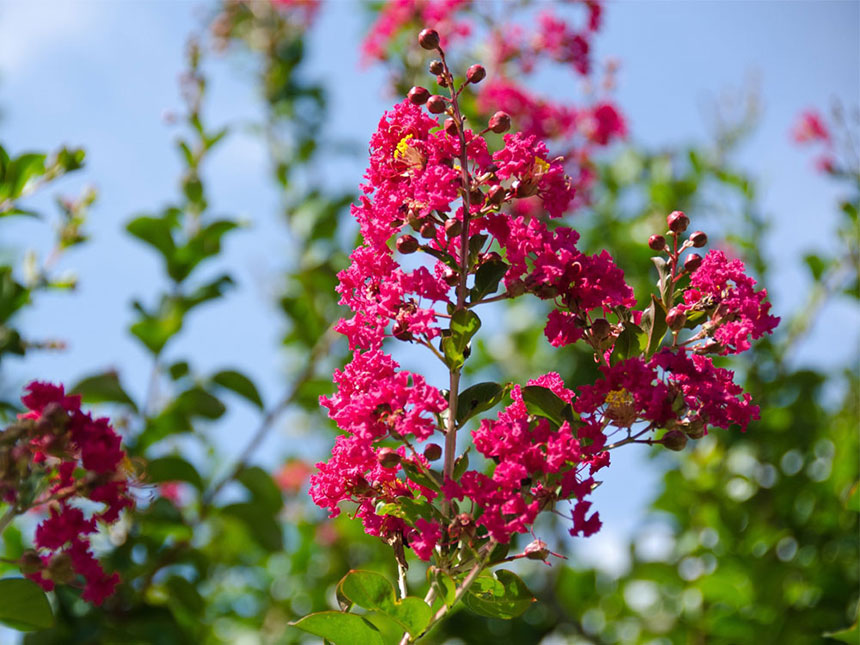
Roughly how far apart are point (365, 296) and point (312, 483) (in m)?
0.30

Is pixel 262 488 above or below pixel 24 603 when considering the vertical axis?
above

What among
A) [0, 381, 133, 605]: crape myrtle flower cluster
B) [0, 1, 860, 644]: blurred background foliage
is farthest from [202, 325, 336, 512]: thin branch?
[0, 381, 133, 605]: crape myrtle flower cluster

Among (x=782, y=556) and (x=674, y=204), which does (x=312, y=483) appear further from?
(x=674, y=204)

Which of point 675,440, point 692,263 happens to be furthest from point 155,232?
point 675,440

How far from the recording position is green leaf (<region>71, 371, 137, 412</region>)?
2346mm

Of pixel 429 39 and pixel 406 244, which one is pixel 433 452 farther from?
pixel 429 39

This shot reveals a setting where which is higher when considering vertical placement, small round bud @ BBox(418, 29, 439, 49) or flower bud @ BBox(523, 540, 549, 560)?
small round bud @ BBox(418, 29, 439, 49)

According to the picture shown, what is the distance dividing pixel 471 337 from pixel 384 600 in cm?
39

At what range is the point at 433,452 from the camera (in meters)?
1.18

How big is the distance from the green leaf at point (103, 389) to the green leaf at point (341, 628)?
4.63ft

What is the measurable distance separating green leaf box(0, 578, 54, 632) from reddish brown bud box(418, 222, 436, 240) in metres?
0.75

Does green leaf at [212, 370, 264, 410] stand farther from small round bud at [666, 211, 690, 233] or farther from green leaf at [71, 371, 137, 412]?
small round bud at [666, 211, 690, 233]

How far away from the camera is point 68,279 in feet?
7.35

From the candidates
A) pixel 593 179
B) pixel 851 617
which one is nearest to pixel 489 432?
pixel 851 617
